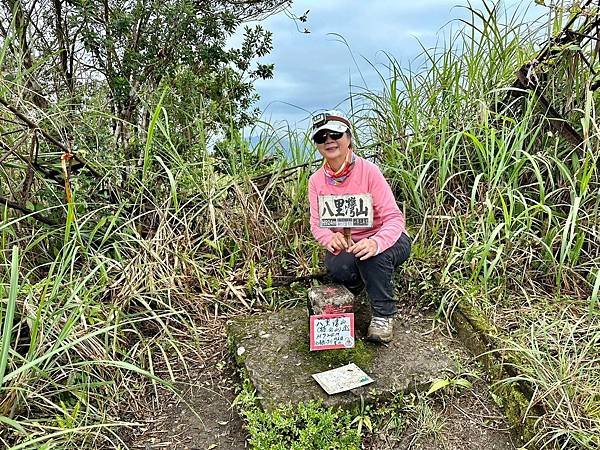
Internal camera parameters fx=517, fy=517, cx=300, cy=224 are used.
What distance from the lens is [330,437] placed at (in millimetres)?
1715

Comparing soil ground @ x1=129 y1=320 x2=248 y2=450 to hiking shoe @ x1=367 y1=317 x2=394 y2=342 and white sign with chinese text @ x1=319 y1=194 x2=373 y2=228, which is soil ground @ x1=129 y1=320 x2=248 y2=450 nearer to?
hiking shoe @ x1=367 y1=317 x2=394 y2=342

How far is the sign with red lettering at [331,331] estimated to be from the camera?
80.7 inches

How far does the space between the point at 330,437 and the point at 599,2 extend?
2353 millimetres

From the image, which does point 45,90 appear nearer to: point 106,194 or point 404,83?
point 106,194

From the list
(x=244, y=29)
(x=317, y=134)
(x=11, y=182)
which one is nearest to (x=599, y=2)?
(x=317, y=134)

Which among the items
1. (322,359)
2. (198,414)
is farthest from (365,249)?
(198,414)

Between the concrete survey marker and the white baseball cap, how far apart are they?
832mm

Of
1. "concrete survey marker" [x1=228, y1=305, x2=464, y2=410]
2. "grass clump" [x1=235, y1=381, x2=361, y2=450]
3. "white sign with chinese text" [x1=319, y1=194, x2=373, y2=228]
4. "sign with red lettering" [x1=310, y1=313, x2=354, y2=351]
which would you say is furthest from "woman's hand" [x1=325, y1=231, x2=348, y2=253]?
"grass clump" [x1=235, y1=381, x2=361, y2=450]

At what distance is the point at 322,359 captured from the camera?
6.71 ft

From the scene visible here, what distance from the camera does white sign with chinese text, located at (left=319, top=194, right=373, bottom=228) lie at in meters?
2.06

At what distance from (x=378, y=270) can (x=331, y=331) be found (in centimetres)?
31

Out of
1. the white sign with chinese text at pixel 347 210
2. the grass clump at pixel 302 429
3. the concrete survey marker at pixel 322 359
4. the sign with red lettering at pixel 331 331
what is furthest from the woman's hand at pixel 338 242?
the grass clump at pixel 302 429

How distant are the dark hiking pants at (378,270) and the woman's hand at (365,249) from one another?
7 centimetres

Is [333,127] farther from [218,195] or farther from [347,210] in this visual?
[218,195]
